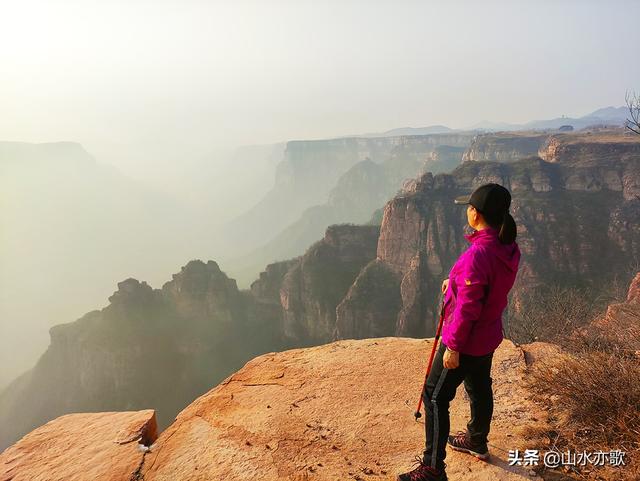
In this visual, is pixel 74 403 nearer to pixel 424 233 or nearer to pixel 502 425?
pixel 424 233

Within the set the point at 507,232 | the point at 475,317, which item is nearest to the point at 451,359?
the point at 475,317

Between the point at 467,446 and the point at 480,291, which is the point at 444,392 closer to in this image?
the point at 467,446

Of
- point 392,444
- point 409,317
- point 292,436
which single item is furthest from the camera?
point 409,317

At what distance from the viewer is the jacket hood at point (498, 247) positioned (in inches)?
109

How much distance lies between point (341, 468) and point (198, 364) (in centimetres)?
4738

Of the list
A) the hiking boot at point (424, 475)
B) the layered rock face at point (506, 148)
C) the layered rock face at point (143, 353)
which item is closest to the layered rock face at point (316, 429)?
the hiking boot at point (424, 475)

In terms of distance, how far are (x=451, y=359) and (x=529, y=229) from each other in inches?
1616

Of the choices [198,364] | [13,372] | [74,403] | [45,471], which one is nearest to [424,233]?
[198,364]

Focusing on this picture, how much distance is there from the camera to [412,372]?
18.3 ft

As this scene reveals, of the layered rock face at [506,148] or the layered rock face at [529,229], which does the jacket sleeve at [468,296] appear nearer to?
the layered rock face at [529,229]

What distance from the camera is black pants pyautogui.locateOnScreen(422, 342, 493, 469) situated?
3.04 meters

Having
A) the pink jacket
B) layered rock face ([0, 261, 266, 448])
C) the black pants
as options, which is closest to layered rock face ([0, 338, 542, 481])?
A: the black pants

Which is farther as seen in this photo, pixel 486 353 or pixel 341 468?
pixel 341 468

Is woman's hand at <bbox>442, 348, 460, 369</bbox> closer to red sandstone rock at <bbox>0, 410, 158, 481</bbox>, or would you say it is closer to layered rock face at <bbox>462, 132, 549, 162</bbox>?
red sandstone rock at <bbox>0, 410, 158, 481</bbox>
